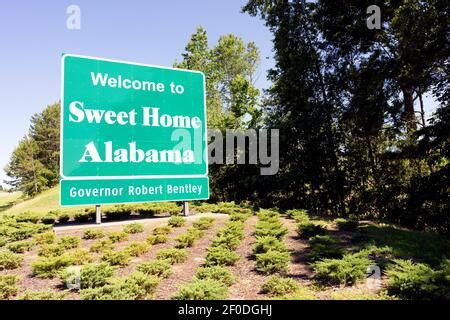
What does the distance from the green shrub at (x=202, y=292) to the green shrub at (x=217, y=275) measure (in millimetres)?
673

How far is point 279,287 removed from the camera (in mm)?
5848

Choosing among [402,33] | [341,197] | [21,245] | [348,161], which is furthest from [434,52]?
[21,245]

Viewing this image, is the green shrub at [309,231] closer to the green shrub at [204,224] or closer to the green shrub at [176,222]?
the green shrub at [204,224]

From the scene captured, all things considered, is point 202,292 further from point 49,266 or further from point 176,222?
point 176,222

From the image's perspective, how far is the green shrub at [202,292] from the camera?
214 inches

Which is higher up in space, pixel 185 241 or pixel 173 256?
pixel 185 241

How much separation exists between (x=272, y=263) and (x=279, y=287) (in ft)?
4.62

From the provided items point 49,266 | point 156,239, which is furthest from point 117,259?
point 156,239

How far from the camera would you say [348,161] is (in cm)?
1836

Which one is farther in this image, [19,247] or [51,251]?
[19,247]

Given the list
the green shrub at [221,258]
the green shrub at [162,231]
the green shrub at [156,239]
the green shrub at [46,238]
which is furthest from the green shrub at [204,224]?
the green shrub at [46,238]

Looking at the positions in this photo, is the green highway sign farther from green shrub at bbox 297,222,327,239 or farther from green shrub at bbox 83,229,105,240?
green shrub at bbox 297,222,327,239

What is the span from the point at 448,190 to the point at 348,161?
5.35m

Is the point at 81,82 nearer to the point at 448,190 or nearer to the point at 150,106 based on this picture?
the point at 150,106
